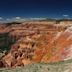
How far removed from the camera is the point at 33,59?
4231 centimetres

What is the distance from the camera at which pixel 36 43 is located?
50.9 meters

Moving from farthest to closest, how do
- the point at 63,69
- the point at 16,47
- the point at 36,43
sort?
the point at 16,47, the point at 36,43, the point at 63,69

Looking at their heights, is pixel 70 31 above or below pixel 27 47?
above

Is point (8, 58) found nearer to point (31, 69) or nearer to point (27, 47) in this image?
point (27, 47)

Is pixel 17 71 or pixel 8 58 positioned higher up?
pixel 17 71

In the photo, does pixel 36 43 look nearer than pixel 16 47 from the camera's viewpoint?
Yes

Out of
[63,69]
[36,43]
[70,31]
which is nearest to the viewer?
[63,69]

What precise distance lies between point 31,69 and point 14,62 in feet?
92.0

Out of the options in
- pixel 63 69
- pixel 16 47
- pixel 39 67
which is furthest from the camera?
pixel 16 47

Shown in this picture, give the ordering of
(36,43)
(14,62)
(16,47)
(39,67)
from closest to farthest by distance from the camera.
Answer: (39,67) → (14,62) → (36,43) → (16,47)

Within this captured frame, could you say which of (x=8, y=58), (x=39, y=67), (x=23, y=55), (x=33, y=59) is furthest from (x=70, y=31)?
(x=39, y=67)

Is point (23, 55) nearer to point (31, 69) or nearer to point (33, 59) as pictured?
point (33, 59)

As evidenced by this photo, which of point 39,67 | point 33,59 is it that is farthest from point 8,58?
point 39,67

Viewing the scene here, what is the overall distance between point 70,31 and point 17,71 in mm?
21925
